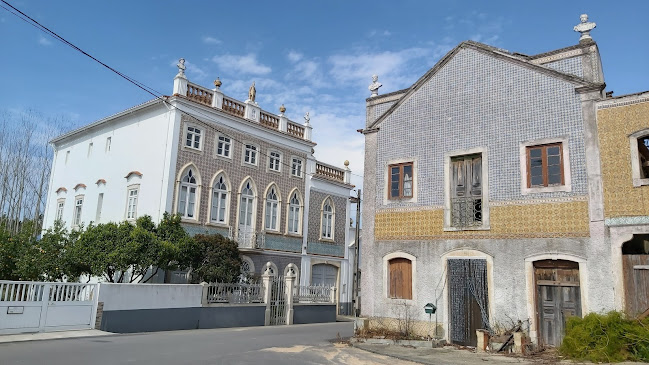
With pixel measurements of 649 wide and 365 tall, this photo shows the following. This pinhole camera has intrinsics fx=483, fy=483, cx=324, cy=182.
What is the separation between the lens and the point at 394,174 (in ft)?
53.3

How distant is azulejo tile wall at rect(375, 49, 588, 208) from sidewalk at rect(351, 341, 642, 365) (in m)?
4.24

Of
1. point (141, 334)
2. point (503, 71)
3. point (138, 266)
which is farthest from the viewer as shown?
point (138, 266)

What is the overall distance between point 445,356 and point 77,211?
22.2 meters

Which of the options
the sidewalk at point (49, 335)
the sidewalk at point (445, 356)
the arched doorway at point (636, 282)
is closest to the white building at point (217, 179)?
the sidewalk at point (49, 335)

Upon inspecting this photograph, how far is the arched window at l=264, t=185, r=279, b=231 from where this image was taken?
84.2 ft

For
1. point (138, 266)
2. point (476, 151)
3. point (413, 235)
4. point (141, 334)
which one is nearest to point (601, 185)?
point (476, 151)

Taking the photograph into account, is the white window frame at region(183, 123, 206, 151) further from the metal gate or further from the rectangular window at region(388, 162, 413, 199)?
the rectangular window at region(388, 162, 413, 199)

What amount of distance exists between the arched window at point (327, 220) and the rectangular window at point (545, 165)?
661 inches

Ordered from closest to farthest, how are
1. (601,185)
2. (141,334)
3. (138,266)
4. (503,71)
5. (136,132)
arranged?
(601,185) → (503,71) → (141,334) → (138,266) → (136,132)

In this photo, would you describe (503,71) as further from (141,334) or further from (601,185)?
(141,334)

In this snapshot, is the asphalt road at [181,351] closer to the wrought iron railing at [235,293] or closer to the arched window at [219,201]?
the wrought iron railing at [235,293]

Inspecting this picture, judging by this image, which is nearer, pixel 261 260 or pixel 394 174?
pixel 394 174

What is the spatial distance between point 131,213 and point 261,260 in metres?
6.66

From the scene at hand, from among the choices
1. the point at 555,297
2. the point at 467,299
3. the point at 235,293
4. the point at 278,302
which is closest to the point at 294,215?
the point at 278,302
